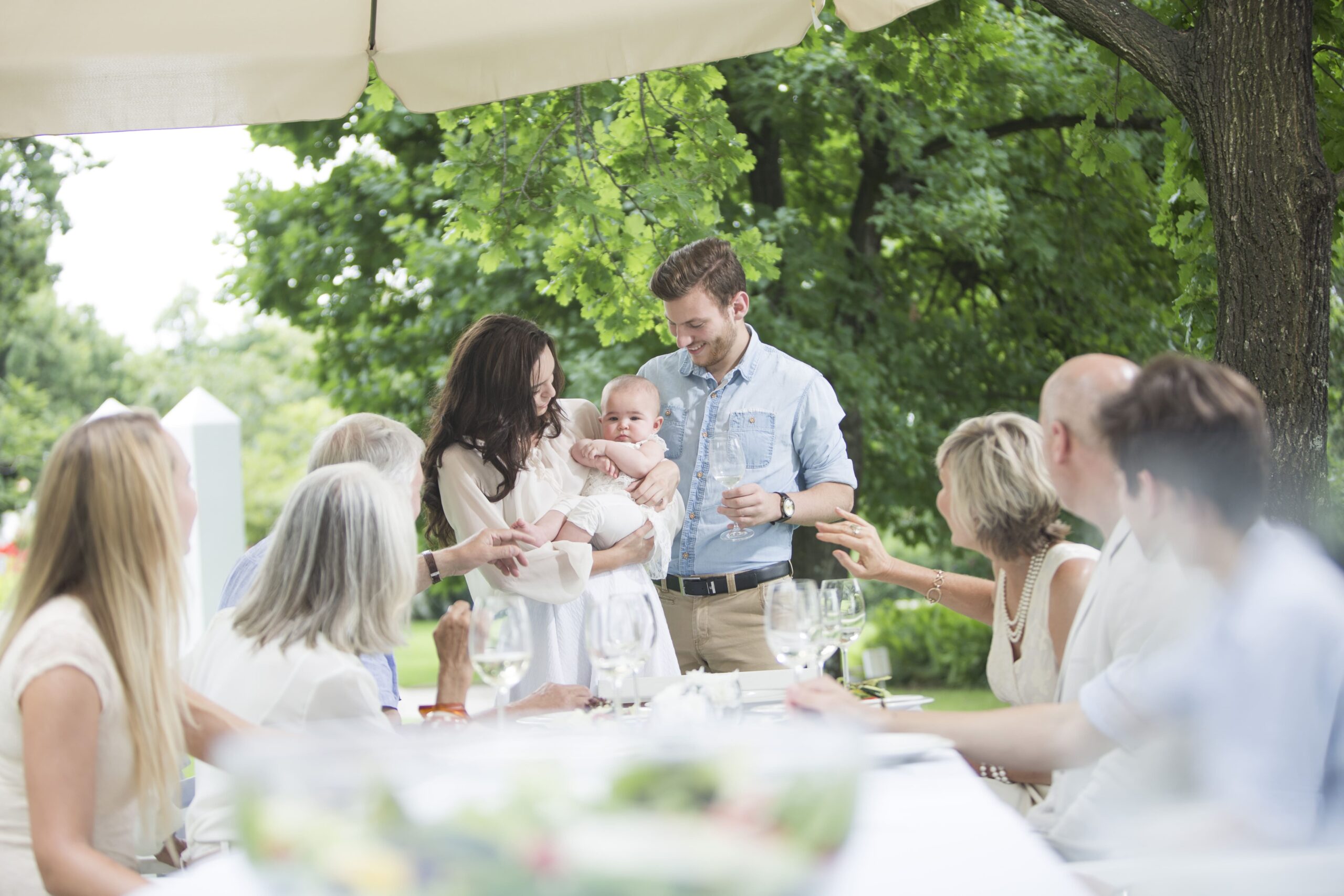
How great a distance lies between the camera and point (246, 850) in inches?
43.8

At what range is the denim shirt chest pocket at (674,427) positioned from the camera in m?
4.42

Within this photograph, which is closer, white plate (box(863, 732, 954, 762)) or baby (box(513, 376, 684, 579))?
white plate (box(863, 732, 954, 762))

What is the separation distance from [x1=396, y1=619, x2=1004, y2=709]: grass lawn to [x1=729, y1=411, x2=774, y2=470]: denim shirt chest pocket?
50.2 inches

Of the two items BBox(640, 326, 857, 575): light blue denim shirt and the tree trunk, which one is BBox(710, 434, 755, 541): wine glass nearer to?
BBox(640, 326, 857, 575): light blue denim shirt

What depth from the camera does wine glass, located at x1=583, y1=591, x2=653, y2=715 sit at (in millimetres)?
2320

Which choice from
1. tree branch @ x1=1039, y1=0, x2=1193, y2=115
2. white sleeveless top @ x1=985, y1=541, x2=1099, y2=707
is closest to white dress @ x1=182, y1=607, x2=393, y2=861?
white sleeveless top @ x1=985, y1=541, x2=1099, y2=707

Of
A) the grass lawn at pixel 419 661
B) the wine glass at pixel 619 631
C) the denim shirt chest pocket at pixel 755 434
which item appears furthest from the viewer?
the grass lawn at pixel 419 661

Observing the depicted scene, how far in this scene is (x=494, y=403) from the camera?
3.76 m

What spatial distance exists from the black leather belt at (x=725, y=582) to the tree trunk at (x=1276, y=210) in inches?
64.4

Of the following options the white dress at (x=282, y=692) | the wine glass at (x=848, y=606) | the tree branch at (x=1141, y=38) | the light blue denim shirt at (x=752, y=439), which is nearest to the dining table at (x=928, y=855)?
the white dress at (x=282, y=692)

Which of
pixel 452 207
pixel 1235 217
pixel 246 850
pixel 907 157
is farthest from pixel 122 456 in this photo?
pixel 907 157

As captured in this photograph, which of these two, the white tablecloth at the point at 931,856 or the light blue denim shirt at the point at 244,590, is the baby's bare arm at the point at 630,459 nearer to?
the light blue denim shirt at the point at 244,590

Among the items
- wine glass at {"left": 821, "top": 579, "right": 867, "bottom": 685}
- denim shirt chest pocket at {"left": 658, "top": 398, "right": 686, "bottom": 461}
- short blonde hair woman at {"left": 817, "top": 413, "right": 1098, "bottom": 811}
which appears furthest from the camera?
denim shirt chest pocket at {"left": 658, "top": 398, "right": 686, "bottom": 461}

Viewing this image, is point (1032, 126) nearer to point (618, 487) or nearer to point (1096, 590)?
point (618, 487)
